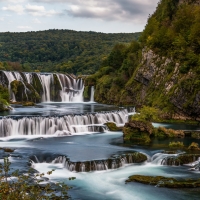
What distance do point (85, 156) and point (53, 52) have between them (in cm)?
11389

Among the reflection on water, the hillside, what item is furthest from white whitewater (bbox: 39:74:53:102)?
the reflection on water

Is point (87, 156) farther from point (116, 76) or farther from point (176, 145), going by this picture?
point (116, 76)

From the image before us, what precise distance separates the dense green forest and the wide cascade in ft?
106

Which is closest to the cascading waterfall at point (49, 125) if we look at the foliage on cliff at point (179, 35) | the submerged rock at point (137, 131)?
the submerged rock at point (137, 131)

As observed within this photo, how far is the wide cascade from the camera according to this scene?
66625 millimetres

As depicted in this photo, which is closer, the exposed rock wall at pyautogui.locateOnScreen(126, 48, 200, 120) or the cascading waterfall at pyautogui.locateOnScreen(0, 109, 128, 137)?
the cascading waterfall at pyautogui.locateOnScreen(0, 109, 128, 137)

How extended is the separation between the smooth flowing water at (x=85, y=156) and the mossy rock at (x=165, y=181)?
1.73 feet

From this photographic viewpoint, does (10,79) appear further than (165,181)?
Yes

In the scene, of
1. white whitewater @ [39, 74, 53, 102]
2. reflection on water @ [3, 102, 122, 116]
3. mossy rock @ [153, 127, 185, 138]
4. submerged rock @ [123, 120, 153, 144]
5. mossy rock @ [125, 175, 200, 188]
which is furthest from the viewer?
white whitewater @ [39, 74, 53, 102]

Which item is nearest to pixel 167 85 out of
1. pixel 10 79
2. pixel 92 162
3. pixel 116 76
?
pixel 116 76

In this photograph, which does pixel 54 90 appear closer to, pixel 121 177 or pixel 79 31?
pixel 121 177

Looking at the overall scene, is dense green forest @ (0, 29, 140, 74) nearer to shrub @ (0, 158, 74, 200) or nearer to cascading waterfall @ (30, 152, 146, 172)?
cascading waterfall @ (30, 152, 146, 172)

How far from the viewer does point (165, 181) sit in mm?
23875

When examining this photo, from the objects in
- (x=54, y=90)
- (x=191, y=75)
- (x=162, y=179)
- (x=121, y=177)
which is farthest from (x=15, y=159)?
(x=54, y=90)
